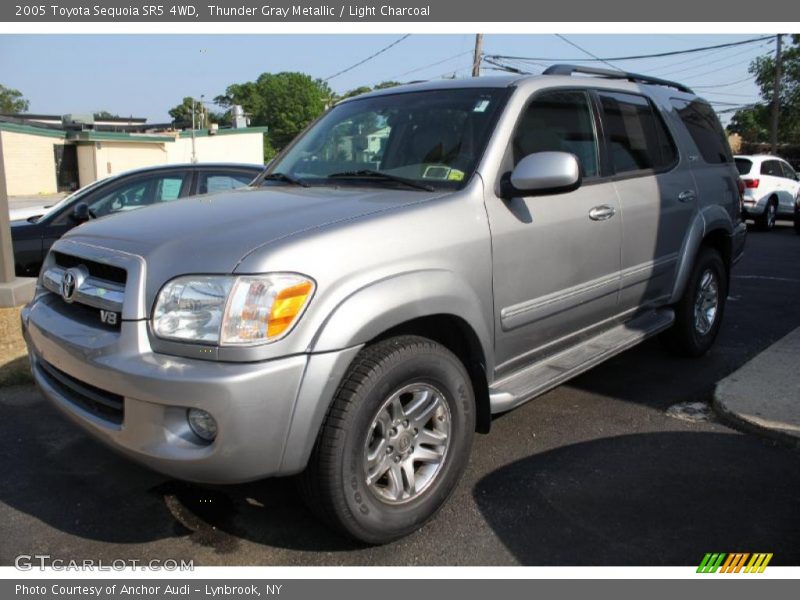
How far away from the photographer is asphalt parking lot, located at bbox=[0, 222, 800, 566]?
8.91 feet

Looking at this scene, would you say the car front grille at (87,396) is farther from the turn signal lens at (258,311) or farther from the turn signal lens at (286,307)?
the turn signal lens at (286,307)

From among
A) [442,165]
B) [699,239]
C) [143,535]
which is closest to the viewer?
[143,535]

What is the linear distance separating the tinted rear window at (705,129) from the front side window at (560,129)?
4.55 ft

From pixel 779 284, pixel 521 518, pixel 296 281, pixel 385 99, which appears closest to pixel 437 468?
pixel 521 518

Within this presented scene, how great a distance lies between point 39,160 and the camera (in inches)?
1294

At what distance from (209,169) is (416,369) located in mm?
5297

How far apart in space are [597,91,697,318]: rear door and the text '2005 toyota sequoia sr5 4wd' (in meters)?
0.03

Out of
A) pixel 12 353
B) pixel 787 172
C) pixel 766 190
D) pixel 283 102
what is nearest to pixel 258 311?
pixel 12 353

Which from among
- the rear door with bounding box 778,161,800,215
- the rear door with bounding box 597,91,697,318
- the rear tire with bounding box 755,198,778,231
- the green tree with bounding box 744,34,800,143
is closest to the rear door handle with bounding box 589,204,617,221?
the rear door with bounding box 597,91,697,318

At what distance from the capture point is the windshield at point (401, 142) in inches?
128

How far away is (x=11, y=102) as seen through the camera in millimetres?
90750

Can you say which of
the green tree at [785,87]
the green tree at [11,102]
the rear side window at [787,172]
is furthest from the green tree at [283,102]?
the rear side window at [787,172]

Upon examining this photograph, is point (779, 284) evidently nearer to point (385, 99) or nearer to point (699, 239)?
point (699, 239)

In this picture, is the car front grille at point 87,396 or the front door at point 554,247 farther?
the front door at point 554,247
